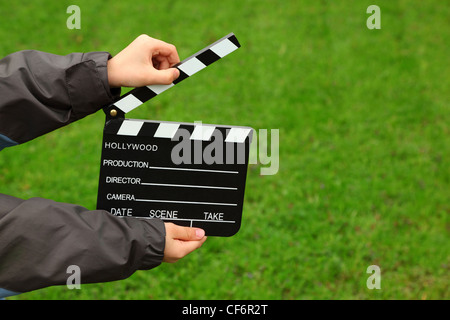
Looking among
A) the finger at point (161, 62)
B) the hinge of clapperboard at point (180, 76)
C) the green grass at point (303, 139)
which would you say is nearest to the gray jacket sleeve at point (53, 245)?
the hinge of clapperboard at point (180, 76)

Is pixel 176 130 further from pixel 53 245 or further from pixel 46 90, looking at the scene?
pixel 53 245

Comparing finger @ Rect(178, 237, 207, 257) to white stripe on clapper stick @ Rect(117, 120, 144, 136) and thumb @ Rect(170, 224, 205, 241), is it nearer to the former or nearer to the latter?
thumb @ Rect(170, 224, 205, 241)

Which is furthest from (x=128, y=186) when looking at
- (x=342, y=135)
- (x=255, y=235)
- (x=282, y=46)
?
(x=282, y=46)

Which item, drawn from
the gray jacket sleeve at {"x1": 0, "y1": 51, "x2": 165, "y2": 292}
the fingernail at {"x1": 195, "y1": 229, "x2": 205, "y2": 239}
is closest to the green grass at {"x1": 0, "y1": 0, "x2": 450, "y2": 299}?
the fingernail at {"x1": 195, "y1": 229, "x2": 205, "y2": 239}

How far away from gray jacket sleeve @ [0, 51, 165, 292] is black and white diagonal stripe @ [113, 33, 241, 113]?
0.08 meters

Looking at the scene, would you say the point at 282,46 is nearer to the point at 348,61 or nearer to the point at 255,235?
the point at 348,61

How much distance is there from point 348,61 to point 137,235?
4332 millimetres

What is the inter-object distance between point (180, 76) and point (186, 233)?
0.67m

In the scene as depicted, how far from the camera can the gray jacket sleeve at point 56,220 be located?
5.59 feet

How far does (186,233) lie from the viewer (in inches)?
79.1

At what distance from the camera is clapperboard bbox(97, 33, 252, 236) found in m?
1.98

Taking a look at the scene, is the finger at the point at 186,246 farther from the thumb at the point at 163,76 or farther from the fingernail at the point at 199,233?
the thumb at the point at 163,76

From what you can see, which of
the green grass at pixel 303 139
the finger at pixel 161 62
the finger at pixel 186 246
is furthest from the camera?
the green grass at pixel 303 139

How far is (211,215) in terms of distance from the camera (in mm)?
2082
